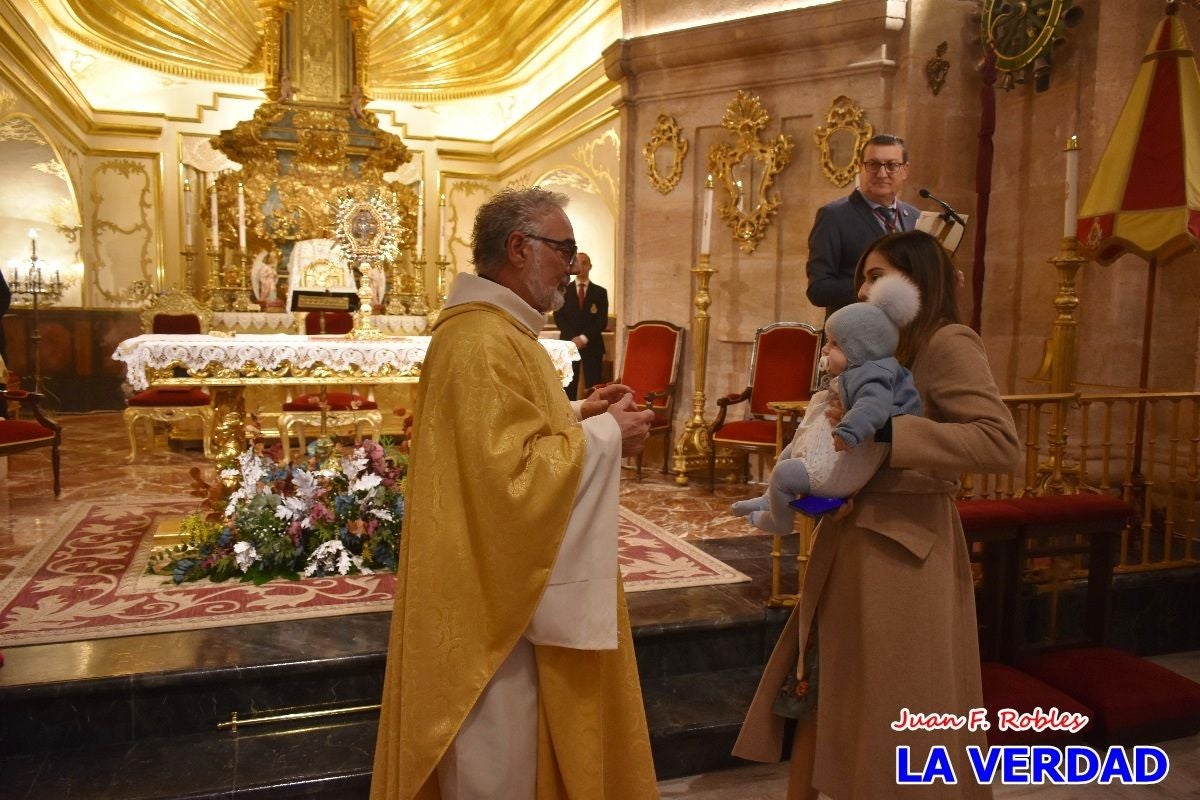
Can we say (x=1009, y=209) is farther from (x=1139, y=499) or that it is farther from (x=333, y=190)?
(x=333, y=190)

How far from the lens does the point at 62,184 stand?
10320 mm

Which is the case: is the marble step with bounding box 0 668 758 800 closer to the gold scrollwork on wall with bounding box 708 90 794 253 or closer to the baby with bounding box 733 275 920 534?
the baby with bounding box 733 275 920 534

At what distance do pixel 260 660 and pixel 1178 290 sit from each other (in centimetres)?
514

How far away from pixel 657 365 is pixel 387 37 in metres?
7.72

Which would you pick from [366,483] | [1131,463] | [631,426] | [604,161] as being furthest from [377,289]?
[631,426]

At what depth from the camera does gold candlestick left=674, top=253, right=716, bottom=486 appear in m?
6.48

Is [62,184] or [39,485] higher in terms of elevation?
[62,184]

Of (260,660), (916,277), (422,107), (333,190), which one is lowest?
(260,660)

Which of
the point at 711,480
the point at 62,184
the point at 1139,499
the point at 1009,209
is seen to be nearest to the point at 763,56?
the point at 1009,209

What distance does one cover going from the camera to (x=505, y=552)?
5.88ft

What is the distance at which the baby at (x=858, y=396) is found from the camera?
193cm

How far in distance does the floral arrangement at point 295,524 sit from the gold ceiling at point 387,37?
712 centimetres

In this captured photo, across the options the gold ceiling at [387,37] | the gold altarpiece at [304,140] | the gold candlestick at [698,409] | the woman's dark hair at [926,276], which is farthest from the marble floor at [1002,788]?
the gold ceiling at [387,37]

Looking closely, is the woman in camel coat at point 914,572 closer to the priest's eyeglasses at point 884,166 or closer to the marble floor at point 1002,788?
the marble floor at point 1002,788
